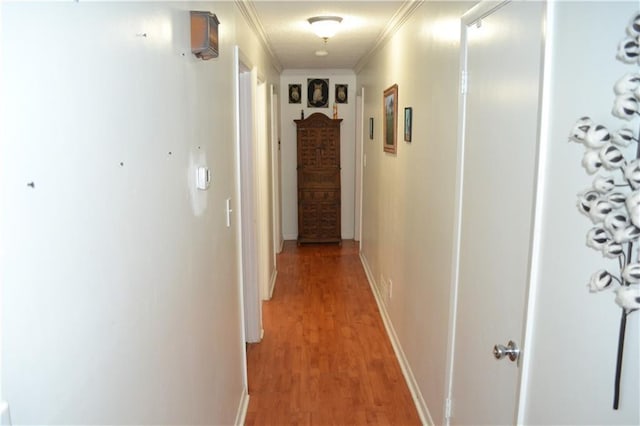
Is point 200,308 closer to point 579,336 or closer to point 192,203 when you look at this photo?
point 192,203

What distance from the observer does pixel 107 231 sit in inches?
39.4

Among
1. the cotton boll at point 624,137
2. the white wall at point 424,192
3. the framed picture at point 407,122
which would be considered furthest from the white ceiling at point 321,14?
the cotton boll at point 624,137

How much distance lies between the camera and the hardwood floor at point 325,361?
275 cm

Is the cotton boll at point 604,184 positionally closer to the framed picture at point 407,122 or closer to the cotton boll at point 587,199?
the cotton boll at point 587,199

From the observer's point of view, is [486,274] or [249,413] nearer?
[486,274]

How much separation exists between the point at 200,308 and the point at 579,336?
4.19ft

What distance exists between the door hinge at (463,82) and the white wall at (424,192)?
0.09 m

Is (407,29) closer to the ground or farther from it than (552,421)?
farther from it

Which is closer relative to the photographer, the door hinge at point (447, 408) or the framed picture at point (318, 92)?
the door hinge at point (447, 408)

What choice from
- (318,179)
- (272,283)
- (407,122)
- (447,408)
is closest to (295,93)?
(318,179)

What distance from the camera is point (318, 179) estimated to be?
6371mm

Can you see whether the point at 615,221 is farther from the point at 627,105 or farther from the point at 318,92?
the point at 318,92

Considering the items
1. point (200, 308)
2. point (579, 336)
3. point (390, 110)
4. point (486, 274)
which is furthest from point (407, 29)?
point (579, 336)

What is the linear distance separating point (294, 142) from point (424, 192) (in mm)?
4141
